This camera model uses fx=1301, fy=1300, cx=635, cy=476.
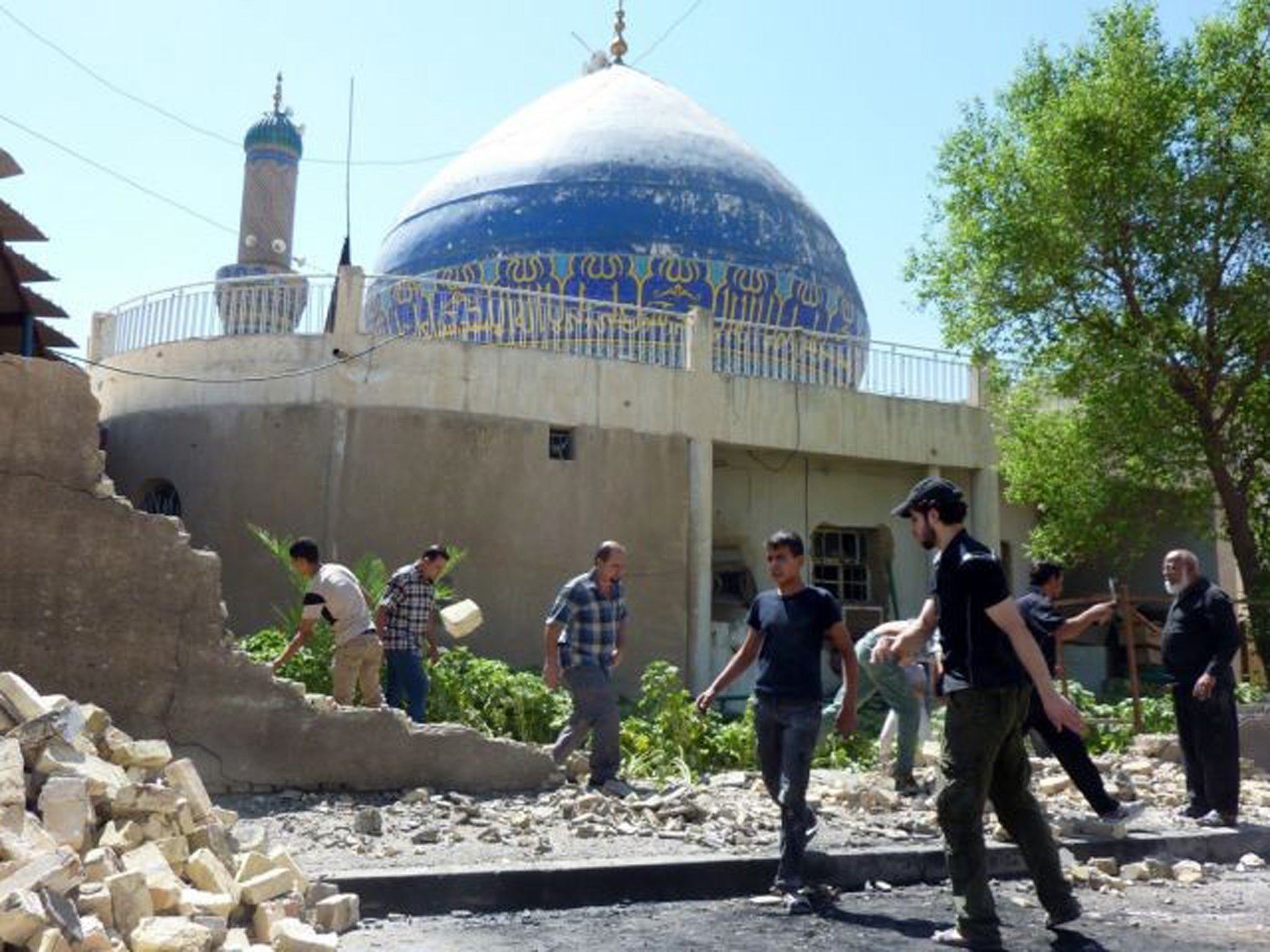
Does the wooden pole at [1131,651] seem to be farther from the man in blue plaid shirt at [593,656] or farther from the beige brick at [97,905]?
the beige brick at [97,905]

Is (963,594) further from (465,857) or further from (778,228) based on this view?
(778,228)

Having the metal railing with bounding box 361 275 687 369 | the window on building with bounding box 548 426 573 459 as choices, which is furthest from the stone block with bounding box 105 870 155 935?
the metal railing with bounding box 361 275 687 369

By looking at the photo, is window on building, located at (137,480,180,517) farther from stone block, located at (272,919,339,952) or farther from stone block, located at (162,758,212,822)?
stone block, located at (272,919,339,952)

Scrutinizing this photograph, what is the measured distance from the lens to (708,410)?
1522 centimetres

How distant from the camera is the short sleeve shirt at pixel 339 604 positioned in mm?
7809

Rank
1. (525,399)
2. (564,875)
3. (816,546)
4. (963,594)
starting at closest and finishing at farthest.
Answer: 1. (963,594)
2. (564,875)
3. (525,399)
4. (816,546)

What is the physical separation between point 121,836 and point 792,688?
268cm

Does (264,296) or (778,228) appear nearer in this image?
(264,296)

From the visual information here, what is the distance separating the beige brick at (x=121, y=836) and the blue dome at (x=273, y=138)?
76.9 ft

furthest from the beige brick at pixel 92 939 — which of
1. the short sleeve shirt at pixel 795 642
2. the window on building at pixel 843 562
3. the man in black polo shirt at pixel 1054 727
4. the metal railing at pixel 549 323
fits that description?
the window on building at pixel 843 562

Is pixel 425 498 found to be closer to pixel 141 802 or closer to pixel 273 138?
pixel 141 802

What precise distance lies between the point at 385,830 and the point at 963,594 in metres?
3.17

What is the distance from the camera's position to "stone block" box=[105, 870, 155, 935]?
4121 millimetres

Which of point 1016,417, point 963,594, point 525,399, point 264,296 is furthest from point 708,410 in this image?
point 963,594
